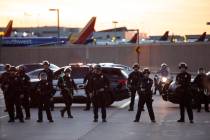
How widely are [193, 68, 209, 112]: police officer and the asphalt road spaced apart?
755 millimetres

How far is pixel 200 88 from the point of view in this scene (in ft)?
72.3

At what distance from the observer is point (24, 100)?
19062 millimetres

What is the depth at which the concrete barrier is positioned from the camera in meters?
71.9

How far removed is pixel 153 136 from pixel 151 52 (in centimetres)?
6005

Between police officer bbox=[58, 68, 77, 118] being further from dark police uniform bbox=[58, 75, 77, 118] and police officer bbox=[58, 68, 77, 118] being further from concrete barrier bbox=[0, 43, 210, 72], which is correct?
concrete barrier bbox=[0, 43, 210, 72]

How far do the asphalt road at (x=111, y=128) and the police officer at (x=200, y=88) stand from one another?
2.48ft

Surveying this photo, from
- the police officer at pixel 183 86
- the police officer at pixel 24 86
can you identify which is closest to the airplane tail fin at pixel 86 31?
the police officer at pixel 24 86

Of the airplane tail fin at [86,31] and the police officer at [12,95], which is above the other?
the airplane tail fin at [86,31]

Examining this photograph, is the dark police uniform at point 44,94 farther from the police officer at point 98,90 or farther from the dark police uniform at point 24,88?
the police officer at point 98,90

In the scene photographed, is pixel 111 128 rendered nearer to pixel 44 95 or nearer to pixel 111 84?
pixel 44 95

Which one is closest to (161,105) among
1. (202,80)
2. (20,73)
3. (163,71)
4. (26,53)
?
(202,80)

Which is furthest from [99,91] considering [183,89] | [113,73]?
[113,73]

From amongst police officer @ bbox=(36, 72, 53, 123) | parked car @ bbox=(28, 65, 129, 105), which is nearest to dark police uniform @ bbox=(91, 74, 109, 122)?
police officer @ bbox=(36, 72, 53, 123)

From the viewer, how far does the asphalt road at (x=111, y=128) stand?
14.5 m
